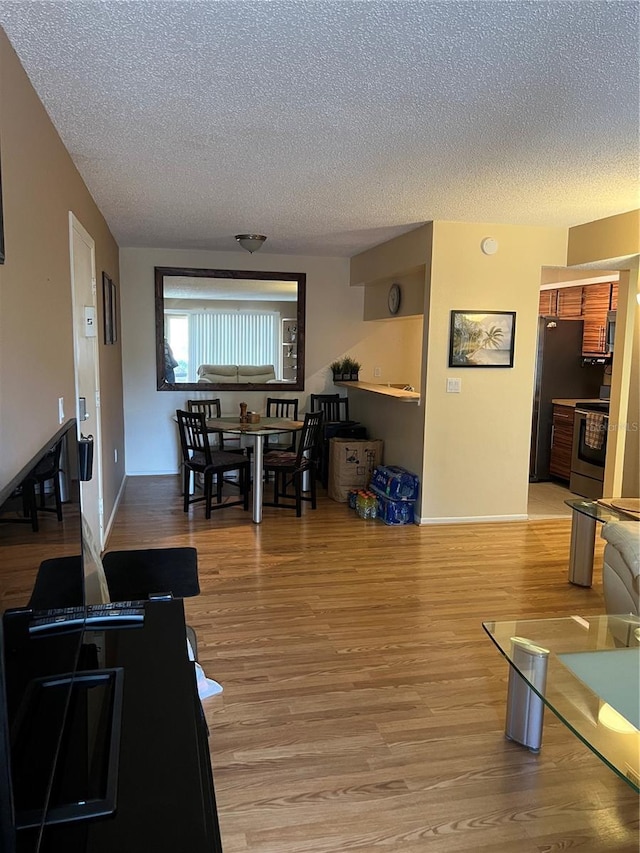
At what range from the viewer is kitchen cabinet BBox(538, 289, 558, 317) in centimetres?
736

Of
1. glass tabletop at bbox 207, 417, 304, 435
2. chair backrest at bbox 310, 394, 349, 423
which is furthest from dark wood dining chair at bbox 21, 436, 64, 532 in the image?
chair backrest at bbox 310, 394, 349, 423

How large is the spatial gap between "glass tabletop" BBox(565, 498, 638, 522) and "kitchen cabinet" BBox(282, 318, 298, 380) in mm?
3912

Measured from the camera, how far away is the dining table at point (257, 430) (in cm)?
512

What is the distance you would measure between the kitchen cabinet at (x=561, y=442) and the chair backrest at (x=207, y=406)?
147 inches

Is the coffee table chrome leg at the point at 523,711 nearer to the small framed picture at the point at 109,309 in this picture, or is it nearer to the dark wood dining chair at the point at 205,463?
the dark wood dining chair at the point at 205,463

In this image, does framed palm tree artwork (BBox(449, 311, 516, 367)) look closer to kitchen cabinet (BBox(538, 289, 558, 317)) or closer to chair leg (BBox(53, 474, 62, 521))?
kitchen cabinet (BBox(538, 289, 558, 317))

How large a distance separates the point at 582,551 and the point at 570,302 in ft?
13.4

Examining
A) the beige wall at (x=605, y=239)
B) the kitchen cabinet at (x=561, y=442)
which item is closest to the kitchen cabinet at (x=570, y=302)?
the kitchen cabinet at (x=561, y=442)

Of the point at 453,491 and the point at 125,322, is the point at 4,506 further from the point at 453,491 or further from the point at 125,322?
the point at 125,322

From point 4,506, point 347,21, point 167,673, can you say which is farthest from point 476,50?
point 167,673

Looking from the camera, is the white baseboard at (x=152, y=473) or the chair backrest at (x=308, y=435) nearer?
the chair backrest at (x=308, y=435)

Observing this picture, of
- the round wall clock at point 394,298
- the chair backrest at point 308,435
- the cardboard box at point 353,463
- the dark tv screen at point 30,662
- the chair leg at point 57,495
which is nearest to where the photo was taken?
the dark tv screen at point 30,662

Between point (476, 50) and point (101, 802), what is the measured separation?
2317 millimetres

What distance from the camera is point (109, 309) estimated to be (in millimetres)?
5312
